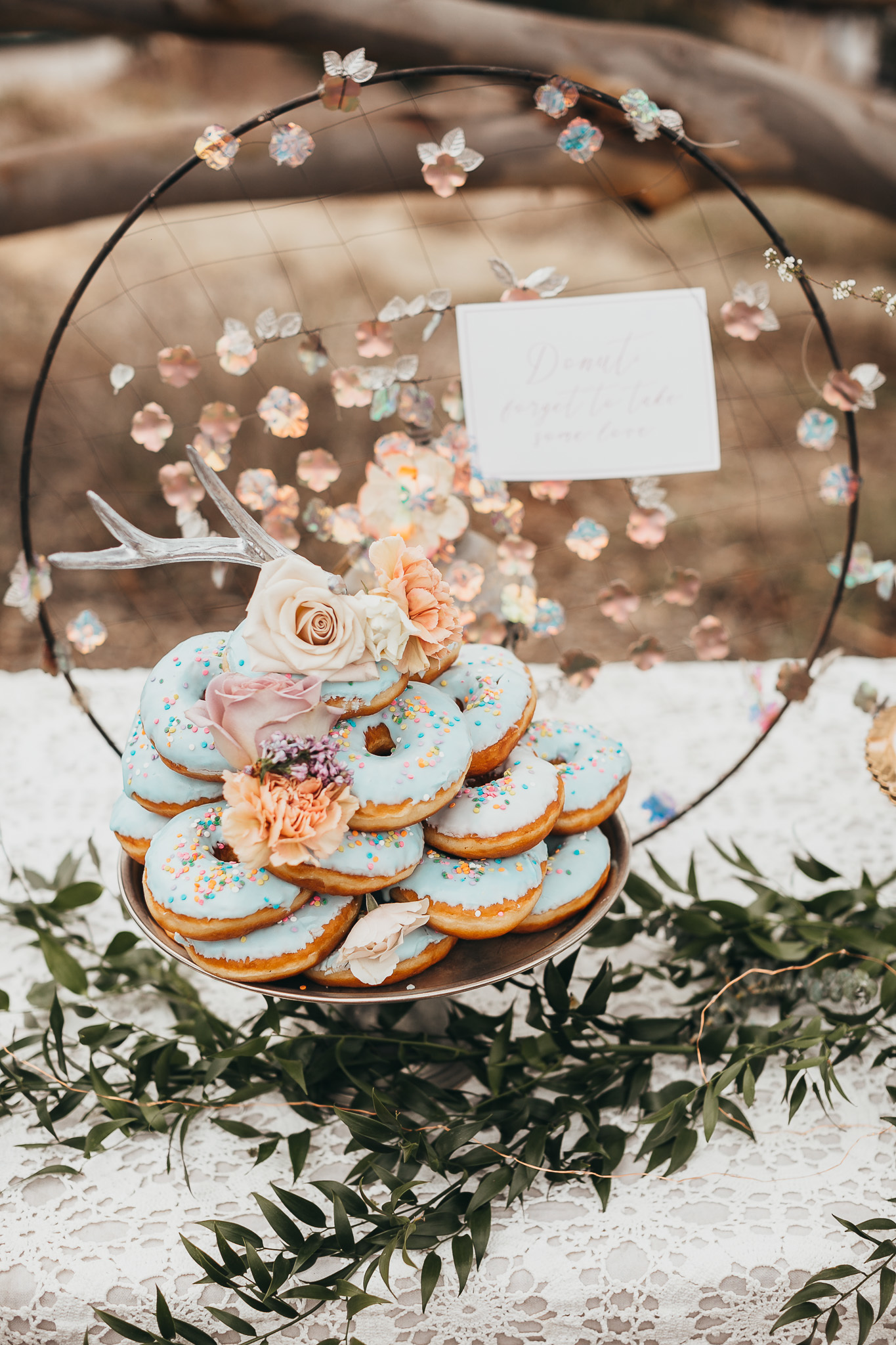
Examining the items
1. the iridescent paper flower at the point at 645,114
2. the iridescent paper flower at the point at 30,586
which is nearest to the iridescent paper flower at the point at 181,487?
the iridescent paper flower at the point at 30,586

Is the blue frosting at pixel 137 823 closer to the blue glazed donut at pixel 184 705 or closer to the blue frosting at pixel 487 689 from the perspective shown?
the blue glazed donut at pixel 184 705

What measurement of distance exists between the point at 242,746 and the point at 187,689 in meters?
0.09

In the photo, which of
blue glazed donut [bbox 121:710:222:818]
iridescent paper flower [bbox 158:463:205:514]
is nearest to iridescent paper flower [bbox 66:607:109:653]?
iridescent paper flower [bbox 158:463:205:514]

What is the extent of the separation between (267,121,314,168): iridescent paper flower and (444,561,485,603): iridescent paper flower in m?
0.34

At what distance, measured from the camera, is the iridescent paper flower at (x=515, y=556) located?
847mm

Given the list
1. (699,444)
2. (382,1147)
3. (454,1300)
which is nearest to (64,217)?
(699,444)

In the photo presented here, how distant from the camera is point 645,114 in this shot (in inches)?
29.2

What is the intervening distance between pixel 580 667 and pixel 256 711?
1.26ft

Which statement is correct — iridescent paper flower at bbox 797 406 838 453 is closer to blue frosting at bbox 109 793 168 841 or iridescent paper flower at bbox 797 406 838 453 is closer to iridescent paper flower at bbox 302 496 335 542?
iridescent paper flower at bbox 302 496 335 542

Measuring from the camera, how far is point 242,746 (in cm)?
57

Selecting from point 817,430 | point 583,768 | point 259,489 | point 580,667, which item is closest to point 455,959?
point 583,768

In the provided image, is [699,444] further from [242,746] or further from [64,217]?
[64,217]

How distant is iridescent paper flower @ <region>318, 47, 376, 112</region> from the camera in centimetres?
72

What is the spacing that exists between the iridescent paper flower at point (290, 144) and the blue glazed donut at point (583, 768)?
→ 1.57 feet
